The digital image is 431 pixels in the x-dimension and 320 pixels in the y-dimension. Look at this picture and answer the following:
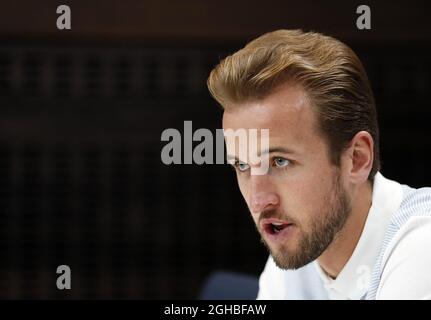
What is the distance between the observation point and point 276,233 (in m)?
0.85

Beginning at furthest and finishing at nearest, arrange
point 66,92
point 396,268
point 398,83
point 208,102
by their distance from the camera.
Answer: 1. point 66,92
2. point 208,102
3. point 398,83
4. point 396,268

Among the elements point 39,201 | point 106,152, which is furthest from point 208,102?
point 39,201

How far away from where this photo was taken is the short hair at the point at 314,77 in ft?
2.71

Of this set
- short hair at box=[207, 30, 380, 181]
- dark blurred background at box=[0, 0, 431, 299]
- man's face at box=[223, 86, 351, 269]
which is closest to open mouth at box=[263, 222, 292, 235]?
man's face at box=[223, 86, 351, 269]

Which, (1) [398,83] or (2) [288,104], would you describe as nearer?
(2) [288,104]

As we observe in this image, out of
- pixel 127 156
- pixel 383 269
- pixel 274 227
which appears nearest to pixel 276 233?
pixel 274 227

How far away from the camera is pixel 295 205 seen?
0.84 meters

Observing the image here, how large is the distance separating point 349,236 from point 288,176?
155 millimetres

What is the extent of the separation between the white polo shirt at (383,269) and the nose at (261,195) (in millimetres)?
151

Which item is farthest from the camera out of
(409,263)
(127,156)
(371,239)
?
(127,156)

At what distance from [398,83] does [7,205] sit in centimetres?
100

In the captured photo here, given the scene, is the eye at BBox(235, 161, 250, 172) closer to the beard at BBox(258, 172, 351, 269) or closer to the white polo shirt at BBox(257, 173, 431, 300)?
the beard at BBox(258, 172, 351, 269)

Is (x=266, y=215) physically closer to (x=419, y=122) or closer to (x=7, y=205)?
(x=419, y=122)

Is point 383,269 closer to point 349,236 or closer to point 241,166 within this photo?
point 349,236
